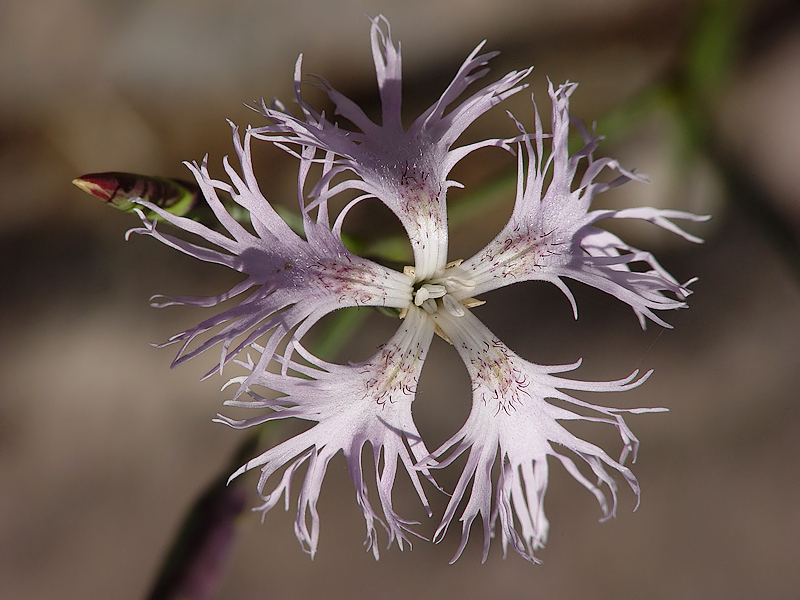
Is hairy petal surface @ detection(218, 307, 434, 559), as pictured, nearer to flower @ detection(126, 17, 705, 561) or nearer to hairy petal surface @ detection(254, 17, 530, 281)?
flower @ detection(126, 17, 705, 561)

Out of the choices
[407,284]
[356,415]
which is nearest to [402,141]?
[407,284]

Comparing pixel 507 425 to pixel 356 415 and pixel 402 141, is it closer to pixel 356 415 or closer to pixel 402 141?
pixel 356 415

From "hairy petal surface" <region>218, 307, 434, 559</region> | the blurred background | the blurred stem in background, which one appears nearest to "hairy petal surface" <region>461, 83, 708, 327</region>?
"hairy petal surface" <region>218, 307, 434, 559</region>

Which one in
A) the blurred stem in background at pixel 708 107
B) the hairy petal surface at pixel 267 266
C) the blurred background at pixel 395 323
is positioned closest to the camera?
the hairy petal surface at pixel 267 266

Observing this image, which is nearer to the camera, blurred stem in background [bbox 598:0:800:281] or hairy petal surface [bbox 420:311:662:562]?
hairy petal surface [bbox 420:311:662:562]

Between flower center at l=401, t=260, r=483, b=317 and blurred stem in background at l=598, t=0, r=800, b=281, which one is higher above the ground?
blurred stem in background at l=598, t=0, r=800, b=281

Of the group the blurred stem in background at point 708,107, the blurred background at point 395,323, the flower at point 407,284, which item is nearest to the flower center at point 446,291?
the flower at point 407,284

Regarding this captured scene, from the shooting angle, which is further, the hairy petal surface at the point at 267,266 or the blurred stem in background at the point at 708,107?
the blurred stem in background at the point at 708,107

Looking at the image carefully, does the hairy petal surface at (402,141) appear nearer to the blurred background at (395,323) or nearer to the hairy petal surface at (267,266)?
the hairy petal surface at (267,266)
